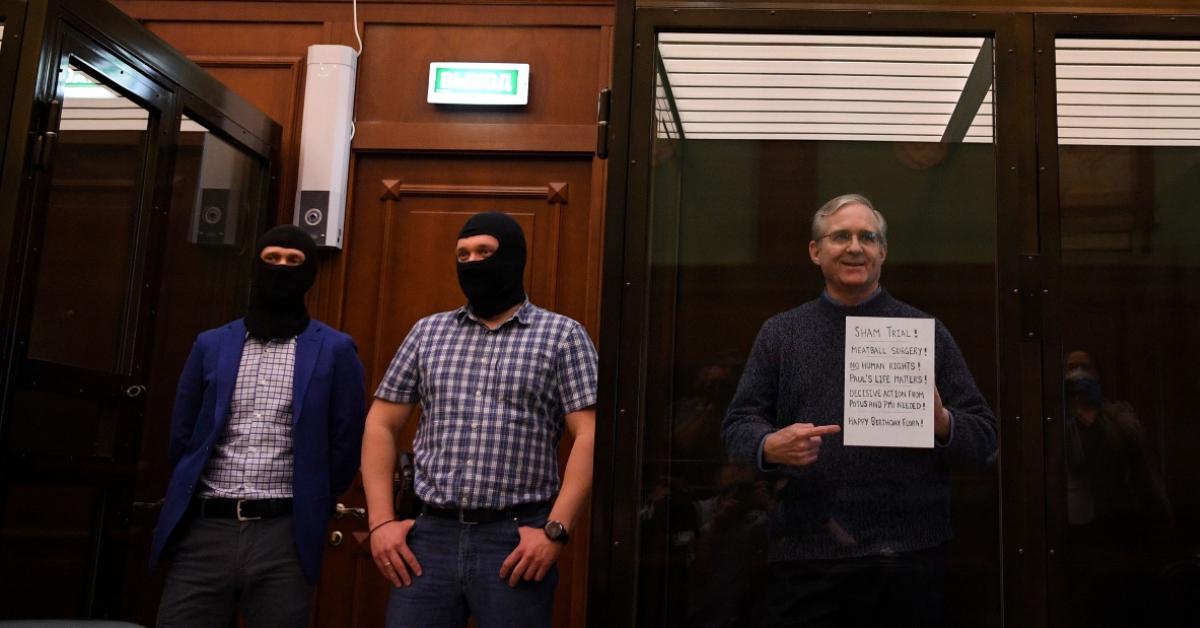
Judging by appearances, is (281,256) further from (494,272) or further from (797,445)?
(797,445)

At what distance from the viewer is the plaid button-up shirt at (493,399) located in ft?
7.95

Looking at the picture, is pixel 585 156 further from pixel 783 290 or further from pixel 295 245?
A: pixel 783 290

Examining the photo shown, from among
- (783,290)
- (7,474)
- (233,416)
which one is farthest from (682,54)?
(7,474)

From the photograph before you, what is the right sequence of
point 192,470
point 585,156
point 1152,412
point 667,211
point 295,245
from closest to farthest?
point 1152,412 < point 667,211 < point 192,470 < point 295,245 < point 585,156

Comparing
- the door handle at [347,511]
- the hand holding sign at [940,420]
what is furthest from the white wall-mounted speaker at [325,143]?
the hand holding sign at [940,420]

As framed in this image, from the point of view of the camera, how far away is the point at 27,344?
2854 millimetres

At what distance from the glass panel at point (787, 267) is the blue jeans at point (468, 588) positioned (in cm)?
25

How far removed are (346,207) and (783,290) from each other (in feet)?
7.13

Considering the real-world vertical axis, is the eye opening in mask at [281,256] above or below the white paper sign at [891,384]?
above

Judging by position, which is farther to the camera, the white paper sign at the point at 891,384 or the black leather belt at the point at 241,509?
the black leather belt at the point at 241,509

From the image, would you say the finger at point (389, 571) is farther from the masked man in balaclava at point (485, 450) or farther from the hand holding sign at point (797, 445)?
the hand holding sign at point (797, 445)

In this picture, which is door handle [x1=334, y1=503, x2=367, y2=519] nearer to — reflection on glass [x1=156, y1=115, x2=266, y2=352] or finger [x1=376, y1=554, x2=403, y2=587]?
reflection on glass [x1=156, y1=115, x2=266, y2=352]

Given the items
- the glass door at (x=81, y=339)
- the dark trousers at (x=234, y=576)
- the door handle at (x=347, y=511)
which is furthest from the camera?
the door handle at (x=347, y=511)

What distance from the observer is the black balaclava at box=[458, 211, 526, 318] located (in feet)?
8.36
